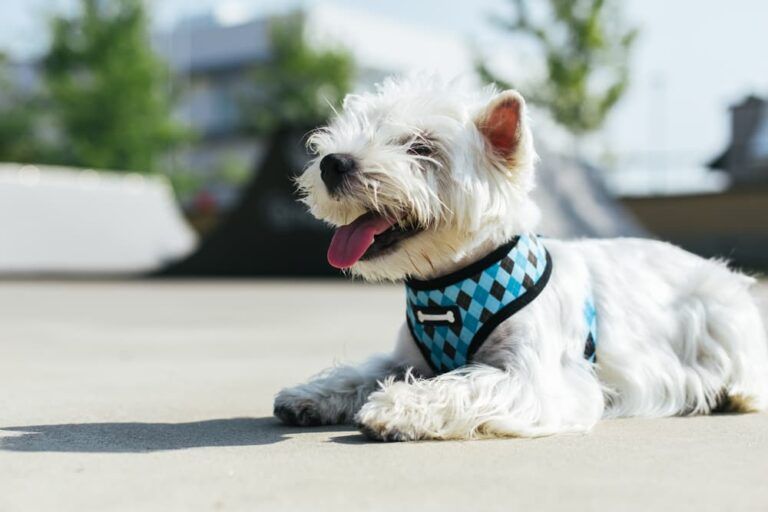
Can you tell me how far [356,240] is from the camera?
4348 mm

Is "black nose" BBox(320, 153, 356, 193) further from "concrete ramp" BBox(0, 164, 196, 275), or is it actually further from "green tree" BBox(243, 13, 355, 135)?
"green tree" BBox(243, 13, 355, 135)

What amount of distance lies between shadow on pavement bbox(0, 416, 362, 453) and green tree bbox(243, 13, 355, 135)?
1789 inches

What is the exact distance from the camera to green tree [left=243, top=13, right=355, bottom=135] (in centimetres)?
5050

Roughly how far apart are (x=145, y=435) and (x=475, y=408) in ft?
4.69

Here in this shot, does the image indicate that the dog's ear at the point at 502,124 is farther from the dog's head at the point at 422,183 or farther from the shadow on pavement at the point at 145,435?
the shadow on pavement at the point at 145,435

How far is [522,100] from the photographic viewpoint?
14.3ft

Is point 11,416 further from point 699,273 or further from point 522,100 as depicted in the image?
point 699,273

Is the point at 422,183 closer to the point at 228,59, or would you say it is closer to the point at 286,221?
the point at 286,221

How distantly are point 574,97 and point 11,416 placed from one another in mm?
29241

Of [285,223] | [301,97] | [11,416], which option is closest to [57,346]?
[11,416]

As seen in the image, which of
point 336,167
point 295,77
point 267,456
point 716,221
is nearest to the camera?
point 267,456

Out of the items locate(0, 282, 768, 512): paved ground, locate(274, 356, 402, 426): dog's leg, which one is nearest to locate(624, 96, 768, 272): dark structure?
locate(0, 282, 768, 512): paved ground

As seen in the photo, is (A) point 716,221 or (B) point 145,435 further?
(A) point 716,221

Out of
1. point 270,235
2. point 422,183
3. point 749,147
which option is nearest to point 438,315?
point 422,183
